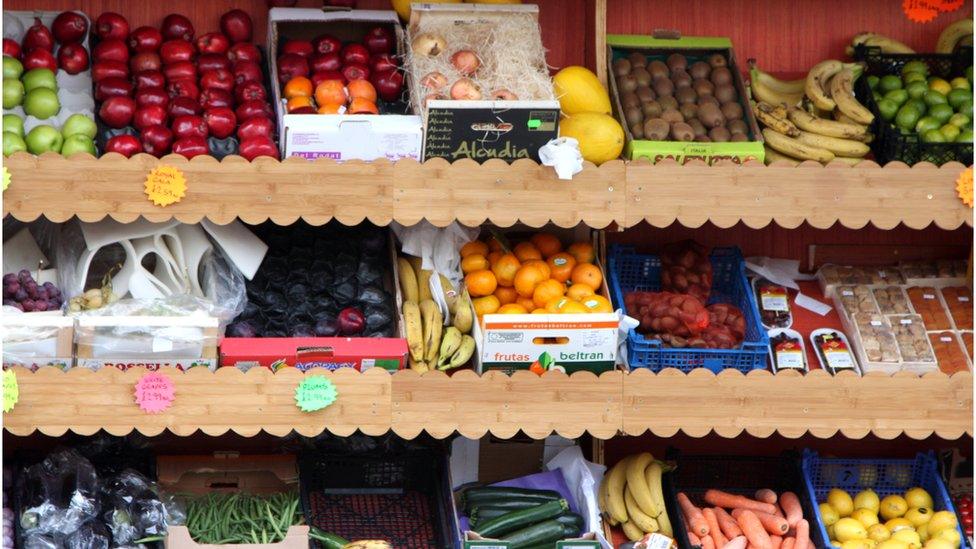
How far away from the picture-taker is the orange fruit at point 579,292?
4414 millimetres

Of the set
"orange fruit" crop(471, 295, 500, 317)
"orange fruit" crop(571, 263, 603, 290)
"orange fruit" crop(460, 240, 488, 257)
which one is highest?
"orange fruit" crop(460, 240, 488, 257)

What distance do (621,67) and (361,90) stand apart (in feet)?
2.78

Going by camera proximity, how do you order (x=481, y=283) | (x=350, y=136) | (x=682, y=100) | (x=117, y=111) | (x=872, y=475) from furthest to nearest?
1. (x=872, y=475)
2. (x=682, y=100)
3. (x=481, y=283)
4. (x=117, y=111)
5. (x=350, y=136)

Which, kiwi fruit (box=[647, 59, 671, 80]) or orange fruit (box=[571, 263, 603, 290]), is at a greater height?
kiwi fruit (box=[647, 59, 671, 80])

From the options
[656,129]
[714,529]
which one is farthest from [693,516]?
[656,129]

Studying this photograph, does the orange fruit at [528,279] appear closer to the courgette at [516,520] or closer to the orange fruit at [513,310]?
the orange fruit at [513,310]

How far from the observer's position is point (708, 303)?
4.81 m

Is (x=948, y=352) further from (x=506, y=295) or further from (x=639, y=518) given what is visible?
(x=506, y=295)

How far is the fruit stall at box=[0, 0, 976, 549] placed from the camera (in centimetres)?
414

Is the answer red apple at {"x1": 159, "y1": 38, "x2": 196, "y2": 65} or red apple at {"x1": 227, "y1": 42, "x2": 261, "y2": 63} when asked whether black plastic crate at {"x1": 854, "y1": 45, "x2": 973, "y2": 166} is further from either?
red apple at {"x1": 159, "y1": 38, "x2": 196, "y2": 65}

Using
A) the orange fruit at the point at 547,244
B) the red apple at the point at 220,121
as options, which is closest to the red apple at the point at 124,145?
the red apple at the point at 220,121

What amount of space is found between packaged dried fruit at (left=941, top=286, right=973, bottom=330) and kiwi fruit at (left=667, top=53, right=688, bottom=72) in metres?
1.13

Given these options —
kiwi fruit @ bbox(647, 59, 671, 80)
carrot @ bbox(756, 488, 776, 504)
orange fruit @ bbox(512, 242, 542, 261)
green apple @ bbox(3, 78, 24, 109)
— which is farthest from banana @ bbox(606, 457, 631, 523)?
green apple @ bbox(3, 78, 24, 109)

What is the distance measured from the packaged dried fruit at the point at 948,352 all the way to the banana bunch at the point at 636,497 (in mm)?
912
